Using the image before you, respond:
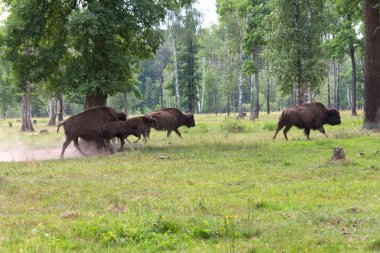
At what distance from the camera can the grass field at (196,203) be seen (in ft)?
22.5

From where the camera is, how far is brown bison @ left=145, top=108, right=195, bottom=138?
25719 millimetres

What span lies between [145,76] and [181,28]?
72005 millimetres

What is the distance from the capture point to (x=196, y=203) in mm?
9547

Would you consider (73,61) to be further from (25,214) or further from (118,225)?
(118,225)

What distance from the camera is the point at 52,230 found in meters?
7.58

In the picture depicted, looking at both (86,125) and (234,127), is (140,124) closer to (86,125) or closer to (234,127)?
(86,125)

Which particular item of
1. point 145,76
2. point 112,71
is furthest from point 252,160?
point 145,76

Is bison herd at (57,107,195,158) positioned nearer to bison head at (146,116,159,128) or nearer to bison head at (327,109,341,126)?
bison head at (146,116,159,128)

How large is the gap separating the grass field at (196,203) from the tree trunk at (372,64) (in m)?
5.74

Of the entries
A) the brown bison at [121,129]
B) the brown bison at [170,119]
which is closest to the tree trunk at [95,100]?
the brown bison at [121,129]

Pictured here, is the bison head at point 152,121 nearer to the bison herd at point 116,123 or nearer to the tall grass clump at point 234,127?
the bison herd at point 116,123

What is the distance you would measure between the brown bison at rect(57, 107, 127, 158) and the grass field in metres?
2.17

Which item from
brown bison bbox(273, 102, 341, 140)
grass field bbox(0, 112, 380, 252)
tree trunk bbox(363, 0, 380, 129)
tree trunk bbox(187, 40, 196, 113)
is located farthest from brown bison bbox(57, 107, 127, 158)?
tree trunk bbox(187, 40, 196, 113)

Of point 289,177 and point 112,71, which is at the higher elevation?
point 112,71
